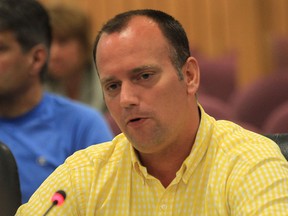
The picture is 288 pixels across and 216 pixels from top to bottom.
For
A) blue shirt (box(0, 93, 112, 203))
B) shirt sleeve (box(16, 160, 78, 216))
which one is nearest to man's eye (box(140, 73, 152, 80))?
shirt sleeve (box(16, 160, 78, 216))

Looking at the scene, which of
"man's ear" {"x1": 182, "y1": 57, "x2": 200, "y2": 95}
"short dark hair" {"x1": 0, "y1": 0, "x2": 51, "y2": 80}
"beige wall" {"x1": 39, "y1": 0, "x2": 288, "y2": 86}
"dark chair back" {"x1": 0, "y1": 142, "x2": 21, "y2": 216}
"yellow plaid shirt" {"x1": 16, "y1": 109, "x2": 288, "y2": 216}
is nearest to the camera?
"yellow plaid shirt" {"x1": 16, "y1": 109, "x2": 288, "y2": 216}

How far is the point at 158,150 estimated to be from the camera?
1810 mm

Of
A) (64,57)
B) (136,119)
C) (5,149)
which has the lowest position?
(64,57)

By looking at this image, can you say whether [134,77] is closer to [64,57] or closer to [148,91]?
Answer: [148,91]

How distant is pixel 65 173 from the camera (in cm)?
190

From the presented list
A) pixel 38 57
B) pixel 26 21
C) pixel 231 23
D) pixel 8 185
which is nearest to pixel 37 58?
pixel 38 57

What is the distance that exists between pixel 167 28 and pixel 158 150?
31 cm

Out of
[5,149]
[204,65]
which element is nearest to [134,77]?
[5,149]

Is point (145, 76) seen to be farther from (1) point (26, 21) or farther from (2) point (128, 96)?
(1) point (26, 21)

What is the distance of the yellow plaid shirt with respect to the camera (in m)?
1.65

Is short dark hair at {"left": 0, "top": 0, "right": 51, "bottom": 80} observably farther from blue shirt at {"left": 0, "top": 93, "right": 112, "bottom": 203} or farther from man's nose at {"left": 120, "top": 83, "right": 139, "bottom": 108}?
man's nose at {"left": 120, "top": 83, "right": 139, "bottom": 108}

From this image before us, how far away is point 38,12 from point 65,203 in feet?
3.70

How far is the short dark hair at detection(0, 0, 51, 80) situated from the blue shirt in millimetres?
214

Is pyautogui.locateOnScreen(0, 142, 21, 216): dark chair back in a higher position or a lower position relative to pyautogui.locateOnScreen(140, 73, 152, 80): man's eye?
lower
